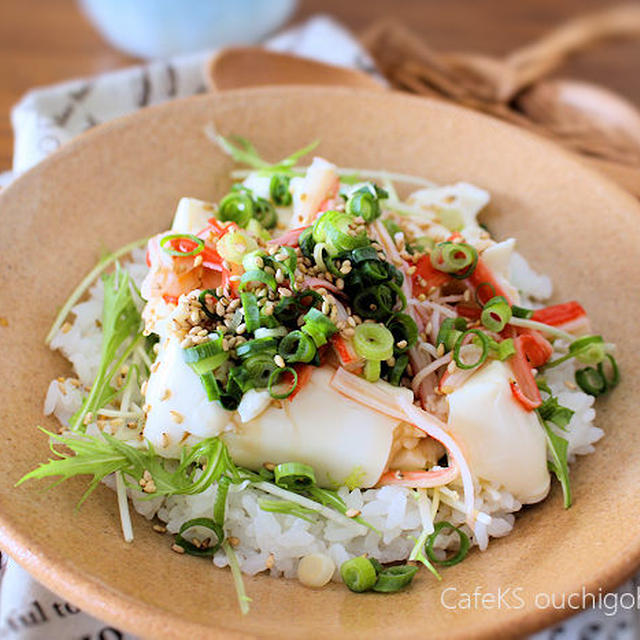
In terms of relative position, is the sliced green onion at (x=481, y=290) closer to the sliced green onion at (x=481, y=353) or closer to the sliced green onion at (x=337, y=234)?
the sliced green onion at (x=481, y=353)

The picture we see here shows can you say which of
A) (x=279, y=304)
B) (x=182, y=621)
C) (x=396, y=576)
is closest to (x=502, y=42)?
(x=279, y=304)

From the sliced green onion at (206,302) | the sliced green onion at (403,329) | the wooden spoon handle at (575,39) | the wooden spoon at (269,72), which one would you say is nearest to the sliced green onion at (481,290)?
the sliced green onion at (403,329)

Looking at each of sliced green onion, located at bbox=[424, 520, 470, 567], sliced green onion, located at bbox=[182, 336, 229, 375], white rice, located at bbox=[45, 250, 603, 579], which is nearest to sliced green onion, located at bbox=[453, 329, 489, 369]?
white rice, located at bbox=[45, 250, 603, 579]

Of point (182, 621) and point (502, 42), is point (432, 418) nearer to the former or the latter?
point (182, 621)

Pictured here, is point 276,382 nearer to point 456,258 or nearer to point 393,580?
point 393,580

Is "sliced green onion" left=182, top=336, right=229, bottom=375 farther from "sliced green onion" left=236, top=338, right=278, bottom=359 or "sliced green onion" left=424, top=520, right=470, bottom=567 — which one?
"sliced green onion" left=424, top=520, right=470, bottom=567
